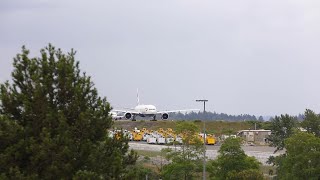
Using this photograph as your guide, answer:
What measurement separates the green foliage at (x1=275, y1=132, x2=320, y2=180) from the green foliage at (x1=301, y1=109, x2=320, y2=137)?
9058mm

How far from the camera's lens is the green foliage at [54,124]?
19.9 metres

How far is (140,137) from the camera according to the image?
103 m

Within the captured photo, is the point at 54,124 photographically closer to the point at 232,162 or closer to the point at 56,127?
the point at 56,127

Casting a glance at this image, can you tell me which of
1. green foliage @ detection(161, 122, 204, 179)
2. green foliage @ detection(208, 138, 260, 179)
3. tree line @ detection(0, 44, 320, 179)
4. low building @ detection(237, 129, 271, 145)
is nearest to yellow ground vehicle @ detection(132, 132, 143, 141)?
low building @ detection(237, 129, 271, 145)

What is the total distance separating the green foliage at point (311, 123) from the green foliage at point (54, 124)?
113 feet

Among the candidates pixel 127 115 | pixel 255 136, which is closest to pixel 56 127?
pixel 255 136

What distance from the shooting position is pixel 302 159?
42344 mm

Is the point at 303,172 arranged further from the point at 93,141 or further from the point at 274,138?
the point at 93,141

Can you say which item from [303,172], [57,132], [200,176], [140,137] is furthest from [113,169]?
[140,137]

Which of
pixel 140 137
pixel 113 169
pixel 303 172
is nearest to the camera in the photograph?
pixel 113 169

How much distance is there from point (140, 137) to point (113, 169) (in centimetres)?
8173

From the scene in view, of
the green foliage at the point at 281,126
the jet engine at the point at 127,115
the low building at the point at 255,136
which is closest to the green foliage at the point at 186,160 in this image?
the green foliage at the point at 281,126

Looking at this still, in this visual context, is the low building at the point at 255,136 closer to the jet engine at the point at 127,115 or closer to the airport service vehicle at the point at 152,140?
the airport service vehicle at the point at 152,140

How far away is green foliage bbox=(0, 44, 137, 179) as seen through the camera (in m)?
19.9
